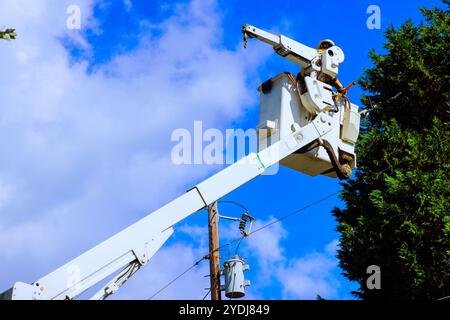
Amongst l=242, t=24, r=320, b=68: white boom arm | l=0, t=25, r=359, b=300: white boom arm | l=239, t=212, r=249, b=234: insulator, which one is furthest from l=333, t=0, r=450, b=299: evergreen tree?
l=242, t=24, r=320, b=68: white boom arm

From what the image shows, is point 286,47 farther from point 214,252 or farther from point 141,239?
point 214,252

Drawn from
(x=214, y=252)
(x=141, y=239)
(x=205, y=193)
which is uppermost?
(x=214, y=252)

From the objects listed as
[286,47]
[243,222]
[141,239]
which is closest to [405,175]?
[243,222]

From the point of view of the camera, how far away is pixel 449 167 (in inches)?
598

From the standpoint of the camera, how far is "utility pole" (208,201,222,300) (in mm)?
15477

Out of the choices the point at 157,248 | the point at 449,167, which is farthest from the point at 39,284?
the point at 449,167

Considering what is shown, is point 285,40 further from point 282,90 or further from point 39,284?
point 39,284

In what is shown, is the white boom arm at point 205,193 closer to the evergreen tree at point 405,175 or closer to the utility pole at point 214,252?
the evergreen tree at point 405,175

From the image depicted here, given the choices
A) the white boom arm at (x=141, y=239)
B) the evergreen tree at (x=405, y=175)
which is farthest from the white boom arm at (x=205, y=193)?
the evergreen tree at (x=405, y=175)

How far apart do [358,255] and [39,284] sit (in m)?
8.75

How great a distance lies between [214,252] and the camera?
1570 cm

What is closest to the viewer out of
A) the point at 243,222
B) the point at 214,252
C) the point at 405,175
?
the point at 405,175

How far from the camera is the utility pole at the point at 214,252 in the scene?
1548 cm
